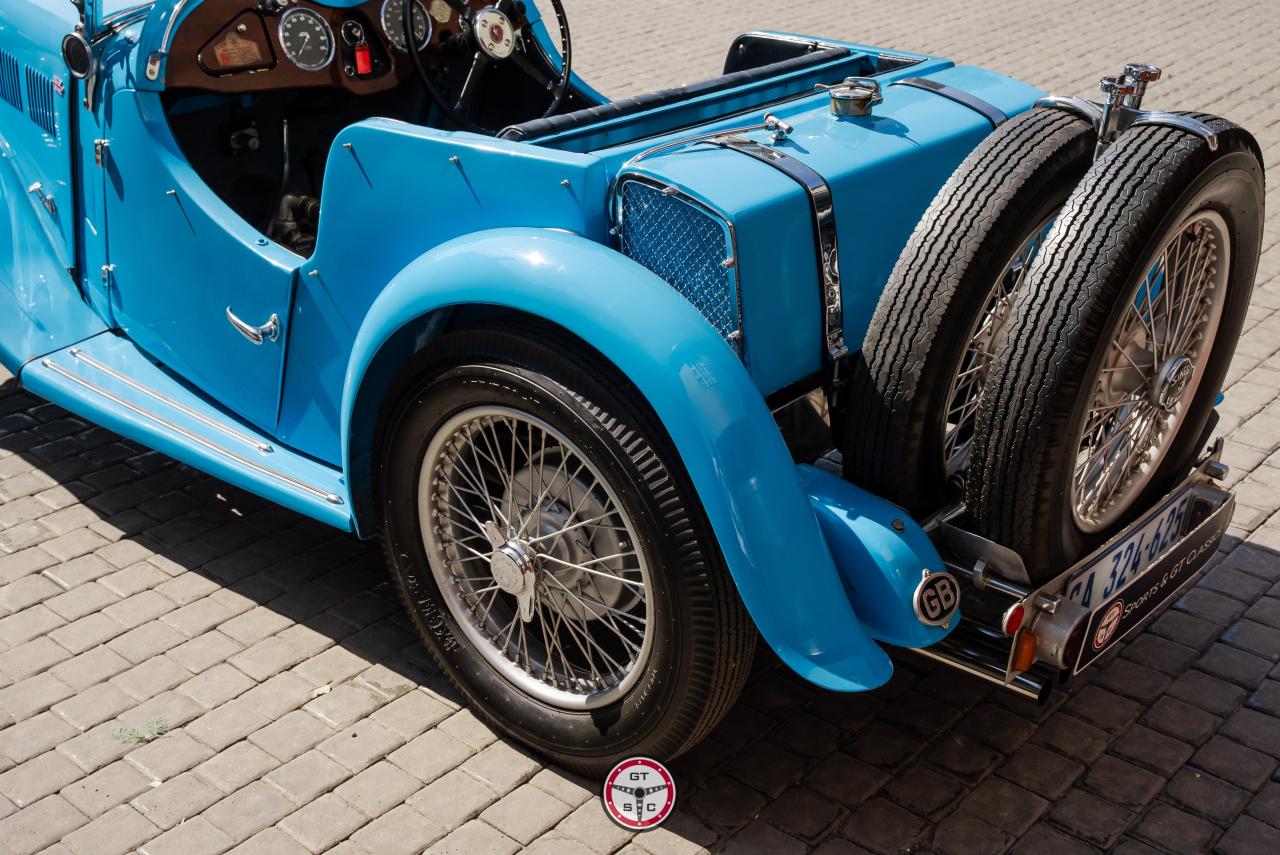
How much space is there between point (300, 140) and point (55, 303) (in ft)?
3.14

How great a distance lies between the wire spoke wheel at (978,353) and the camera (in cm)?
279

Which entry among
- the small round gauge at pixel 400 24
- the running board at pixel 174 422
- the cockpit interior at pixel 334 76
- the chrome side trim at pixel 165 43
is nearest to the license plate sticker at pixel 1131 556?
the cockpit interior at pixel 334 76

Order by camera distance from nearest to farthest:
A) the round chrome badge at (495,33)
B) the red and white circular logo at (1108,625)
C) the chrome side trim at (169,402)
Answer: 1. the red and white circular logo at (1108,625)
2. the chrome side trim at (169,402)
3. the round chrome badge at (495,33)

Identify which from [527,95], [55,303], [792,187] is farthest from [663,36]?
[792,187]

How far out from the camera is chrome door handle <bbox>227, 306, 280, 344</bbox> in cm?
341

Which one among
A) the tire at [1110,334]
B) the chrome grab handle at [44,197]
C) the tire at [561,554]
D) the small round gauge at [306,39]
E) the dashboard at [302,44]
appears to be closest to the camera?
the tire at [1110,334]

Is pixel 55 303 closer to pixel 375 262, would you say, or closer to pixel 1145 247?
pixel 375 262

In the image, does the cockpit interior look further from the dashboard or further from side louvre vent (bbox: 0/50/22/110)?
side louvre vent (bbox: 0/50/22/110)

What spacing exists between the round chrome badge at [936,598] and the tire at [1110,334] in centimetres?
16

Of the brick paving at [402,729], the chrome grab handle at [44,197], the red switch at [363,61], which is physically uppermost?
the red switch at [363,61]

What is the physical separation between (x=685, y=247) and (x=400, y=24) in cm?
198

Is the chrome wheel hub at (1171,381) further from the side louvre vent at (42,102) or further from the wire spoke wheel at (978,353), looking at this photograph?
the side louvre vent at (42,102)

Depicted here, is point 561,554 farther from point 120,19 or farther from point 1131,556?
point 120,19

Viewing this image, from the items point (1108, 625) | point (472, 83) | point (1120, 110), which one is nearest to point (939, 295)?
point (1120, 110)
